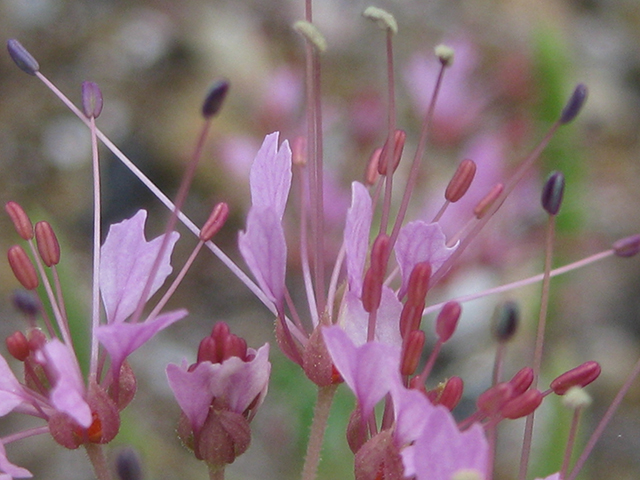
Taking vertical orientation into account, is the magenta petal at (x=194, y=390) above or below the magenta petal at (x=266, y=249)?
below

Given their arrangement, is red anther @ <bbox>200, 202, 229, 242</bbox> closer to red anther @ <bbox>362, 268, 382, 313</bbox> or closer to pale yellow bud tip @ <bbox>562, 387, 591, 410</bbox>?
red anther @ <bbox>362, 268, 382, 313</bbox>

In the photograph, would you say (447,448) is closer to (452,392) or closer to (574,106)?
(452,392)

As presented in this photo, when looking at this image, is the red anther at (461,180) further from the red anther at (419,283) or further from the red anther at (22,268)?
the red anther at (22,268)

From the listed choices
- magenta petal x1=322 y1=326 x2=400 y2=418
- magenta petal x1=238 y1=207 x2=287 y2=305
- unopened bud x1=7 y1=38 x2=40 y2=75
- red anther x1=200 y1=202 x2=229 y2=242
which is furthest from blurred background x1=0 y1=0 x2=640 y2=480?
magenta petal x1=322 y1=326 x2=400 y2=418

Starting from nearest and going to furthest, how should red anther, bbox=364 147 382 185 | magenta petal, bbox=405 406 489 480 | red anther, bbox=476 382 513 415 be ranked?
magenta petal, bbox=405 406 489 480 → red anther, bbox=476 382 513 415 → red anther, bbox=364 147 382 185

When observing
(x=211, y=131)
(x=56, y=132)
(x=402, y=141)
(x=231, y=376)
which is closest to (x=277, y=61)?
(x=211, y=131)

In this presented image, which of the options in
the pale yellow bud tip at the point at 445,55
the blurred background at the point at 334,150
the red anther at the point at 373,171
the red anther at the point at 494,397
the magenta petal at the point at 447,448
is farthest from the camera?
the blurred background at the point at 334,150

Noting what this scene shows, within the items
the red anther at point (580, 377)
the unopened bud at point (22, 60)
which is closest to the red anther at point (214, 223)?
the unopened bud at point (22, 60)
